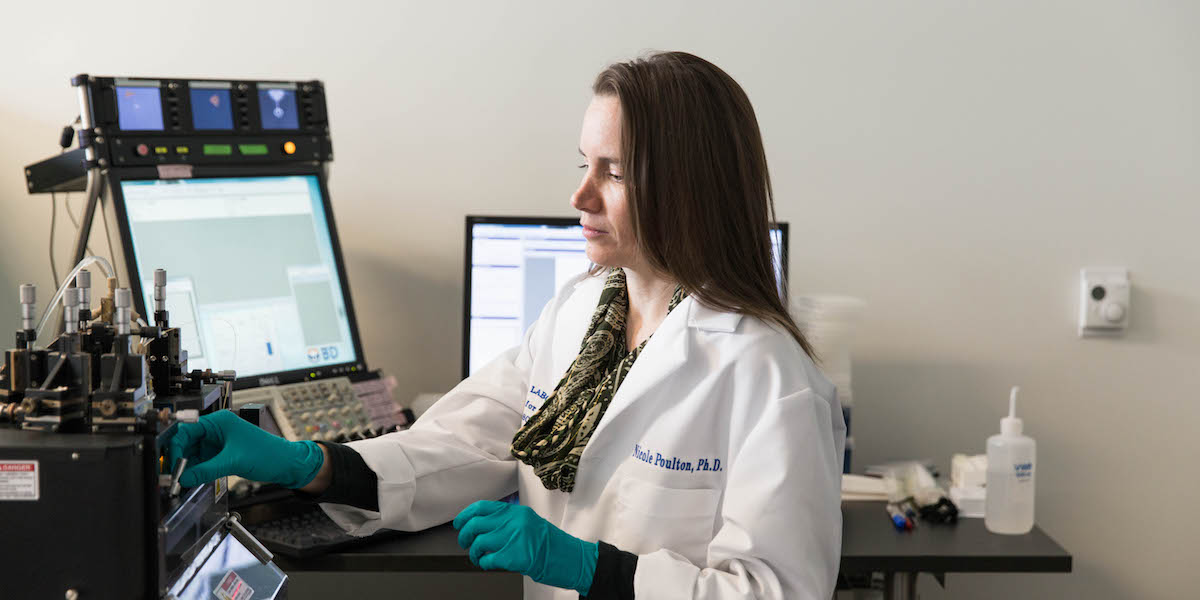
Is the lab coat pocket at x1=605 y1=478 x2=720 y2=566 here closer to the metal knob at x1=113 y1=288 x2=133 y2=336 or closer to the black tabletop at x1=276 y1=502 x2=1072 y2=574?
the black tabletop at x1=276 y1=502 x2=1072 y2=574

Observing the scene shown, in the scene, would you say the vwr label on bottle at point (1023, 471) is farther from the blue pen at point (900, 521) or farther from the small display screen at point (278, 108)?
the small display screen at point (278, 108)

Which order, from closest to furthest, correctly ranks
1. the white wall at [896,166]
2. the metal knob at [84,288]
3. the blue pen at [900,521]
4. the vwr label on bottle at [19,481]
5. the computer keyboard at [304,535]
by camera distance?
1. the vwr label on bottle at [19,481]
2. the metal knob at [84,288]
3. the computer keyboard at [304,535]
4. the blue pen at [900,521]
5. the white wall at [896,166]

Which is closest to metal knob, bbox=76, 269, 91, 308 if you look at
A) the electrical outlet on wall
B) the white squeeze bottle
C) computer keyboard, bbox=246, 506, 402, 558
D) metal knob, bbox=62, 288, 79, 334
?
metal knob, bbox=62, 288, 79, 334

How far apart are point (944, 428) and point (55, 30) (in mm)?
2057

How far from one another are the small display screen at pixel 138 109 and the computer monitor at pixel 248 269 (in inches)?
3.7

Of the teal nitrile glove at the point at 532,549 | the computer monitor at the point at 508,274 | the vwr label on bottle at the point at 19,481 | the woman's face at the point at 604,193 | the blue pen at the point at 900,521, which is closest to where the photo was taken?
the vwr label on bottle at the point at 19,481

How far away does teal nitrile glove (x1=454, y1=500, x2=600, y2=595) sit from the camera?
98 centimetres

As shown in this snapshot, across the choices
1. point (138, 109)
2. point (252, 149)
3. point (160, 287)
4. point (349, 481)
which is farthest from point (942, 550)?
point (138, 109)

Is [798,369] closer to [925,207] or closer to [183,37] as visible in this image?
[925,207]

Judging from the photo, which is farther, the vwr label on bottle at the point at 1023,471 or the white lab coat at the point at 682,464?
the vwr label on bottle at the point at 1023,471

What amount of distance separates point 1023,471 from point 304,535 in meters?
1.16

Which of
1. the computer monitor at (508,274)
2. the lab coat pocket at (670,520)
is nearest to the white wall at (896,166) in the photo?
the computer monitor at (508,274)

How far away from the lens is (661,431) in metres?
1.10

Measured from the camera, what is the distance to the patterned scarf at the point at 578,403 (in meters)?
1.14
